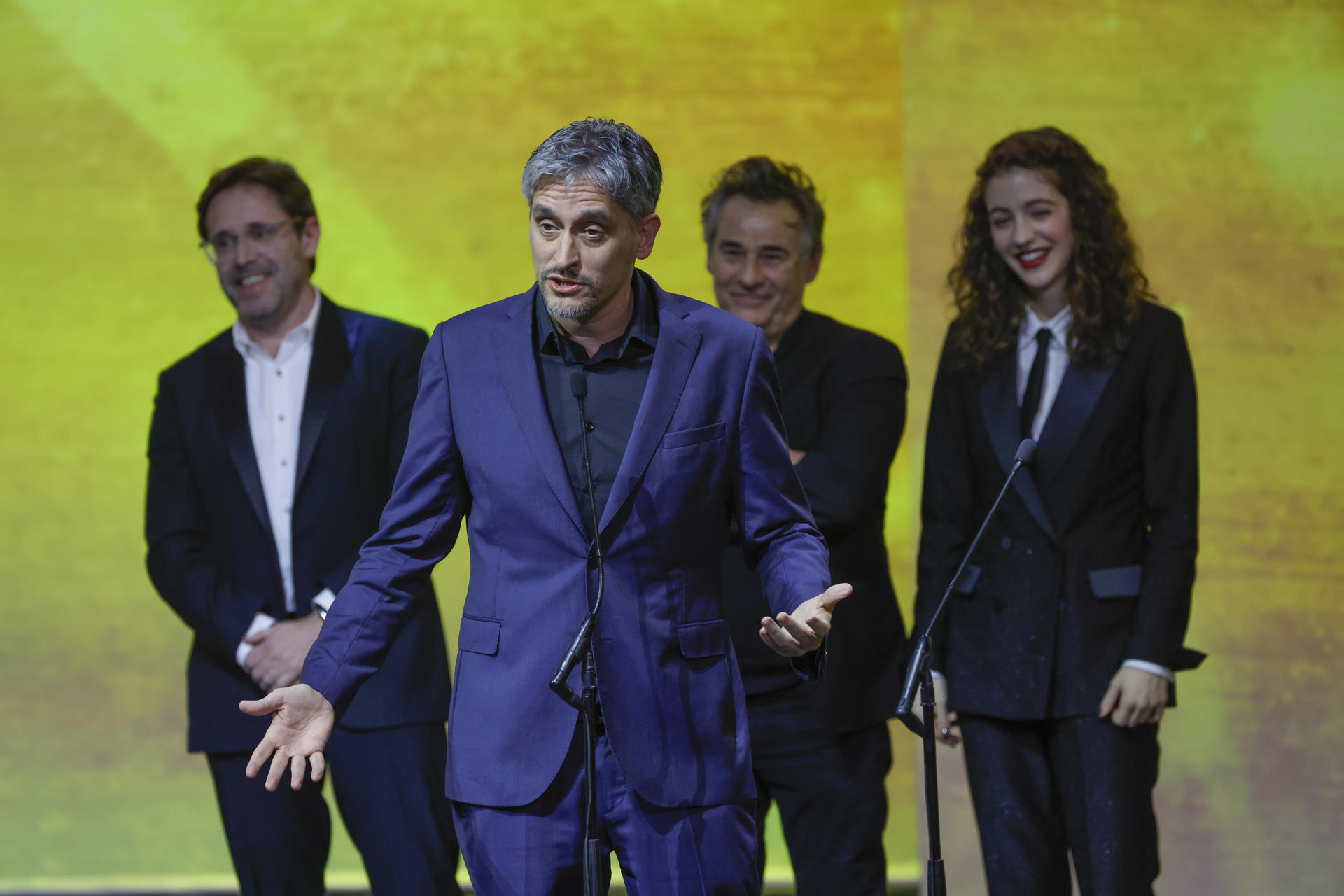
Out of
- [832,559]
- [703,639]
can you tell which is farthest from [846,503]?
[703,639]

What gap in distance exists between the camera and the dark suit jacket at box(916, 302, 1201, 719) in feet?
9.56

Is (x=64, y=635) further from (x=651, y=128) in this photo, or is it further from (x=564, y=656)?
(x=564, y=656)

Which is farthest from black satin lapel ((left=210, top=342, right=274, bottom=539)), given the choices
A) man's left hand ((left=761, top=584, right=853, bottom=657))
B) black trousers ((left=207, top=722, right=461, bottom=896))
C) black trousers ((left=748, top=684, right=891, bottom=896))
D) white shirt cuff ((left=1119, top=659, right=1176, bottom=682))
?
white shirt cuff ((left=1119, top=659, right=1176, bottom=682))

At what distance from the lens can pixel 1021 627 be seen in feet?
9.77

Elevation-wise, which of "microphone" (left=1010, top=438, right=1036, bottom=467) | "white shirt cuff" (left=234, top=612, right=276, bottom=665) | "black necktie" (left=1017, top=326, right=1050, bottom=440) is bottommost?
"white shirt cuff" (left=234, top=612, right=276, bottom=665)

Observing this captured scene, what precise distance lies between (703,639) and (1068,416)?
1.15 meters

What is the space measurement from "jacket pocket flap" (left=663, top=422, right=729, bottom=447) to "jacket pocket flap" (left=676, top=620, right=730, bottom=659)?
0.87 ft

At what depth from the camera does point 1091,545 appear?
296 centimetres

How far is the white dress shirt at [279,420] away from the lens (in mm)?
3186

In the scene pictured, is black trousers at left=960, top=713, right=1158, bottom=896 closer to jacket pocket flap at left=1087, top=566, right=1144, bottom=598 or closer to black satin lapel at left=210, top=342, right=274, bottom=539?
jacket pocket flap at left=1087, top=566, right=1144, bottom=598

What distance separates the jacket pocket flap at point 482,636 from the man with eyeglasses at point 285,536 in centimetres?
93

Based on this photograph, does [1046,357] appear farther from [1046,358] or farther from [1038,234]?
[1038,234]

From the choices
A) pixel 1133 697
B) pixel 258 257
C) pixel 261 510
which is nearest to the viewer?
pixel 1133 697

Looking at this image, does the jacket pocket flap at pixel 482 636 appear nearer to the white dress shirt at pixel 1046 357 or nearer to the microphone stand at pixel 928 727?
the microphone stand at pixel 928 727
